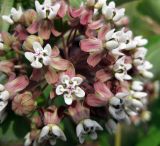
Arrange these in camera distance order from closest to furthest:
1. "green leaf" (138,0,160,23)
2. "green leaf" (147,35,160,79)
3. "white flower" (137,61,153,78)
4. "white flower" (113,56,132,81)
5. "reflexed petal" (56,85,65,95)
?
"reflexed petal" (56,85,65,95)
"white flower" (113,56,132,81)
"white flower" (137,61,153,78)
"green leaf" (147,35,160,79)
"green leaf" (138,0,160,23)

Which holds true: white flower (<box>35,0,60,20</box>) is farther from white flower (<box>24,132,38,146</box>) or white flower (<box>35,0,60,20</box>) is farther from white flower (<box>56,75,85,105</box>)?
Result: white flower (<box>24,132,38,146</box>)

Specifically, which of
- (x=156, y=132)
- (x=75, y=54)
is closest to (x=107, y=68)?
(x=75, y=54)

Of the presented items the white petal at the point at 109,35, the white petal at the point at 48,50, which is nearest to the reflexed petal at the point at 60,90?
the white petal at the point at 48,50

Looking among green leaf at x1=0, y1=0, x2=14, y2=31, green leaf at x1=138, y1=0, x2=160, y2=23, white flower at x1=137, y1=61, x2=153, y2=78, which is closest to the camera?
green leaf at x1=0, y1=0, x2=14, y2=31

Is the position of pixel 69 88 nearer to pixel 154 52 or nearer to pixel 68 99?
pixel 68 99

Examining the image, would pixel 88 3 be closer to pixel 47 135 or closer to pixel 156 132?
pixel 47 135

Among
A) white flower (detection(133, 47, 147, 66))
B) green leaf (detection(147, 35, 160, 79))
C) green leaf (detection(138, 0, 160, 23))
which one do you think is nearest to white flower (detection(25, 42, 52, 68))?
white flower (detection(133, 47, 147, 66))
